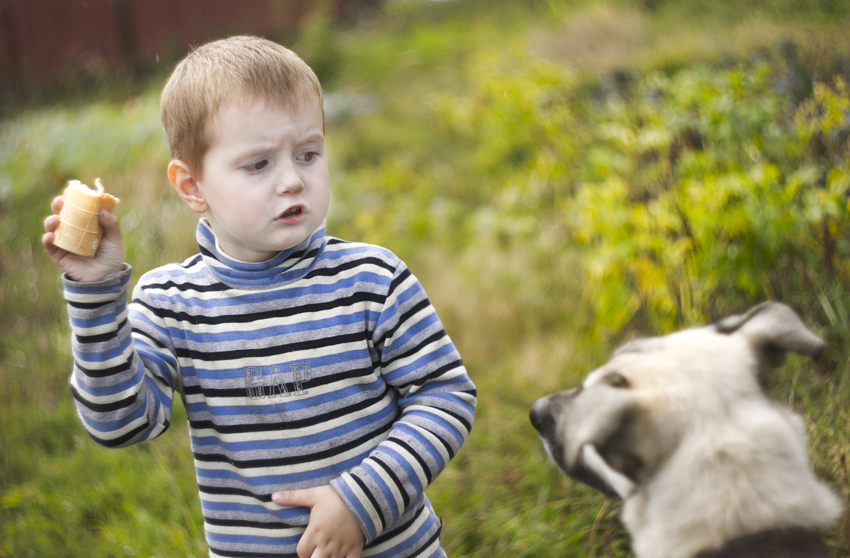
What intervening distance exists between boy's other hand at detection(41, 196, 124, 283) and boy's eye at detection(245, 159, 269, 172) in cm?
33

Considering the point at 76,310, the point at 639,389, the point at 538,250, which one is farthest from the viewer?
the point at 538,250

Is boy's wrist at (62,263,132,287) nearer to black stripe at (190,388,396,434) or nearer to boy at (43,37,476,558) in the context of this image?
boy at (43,37,476,558)

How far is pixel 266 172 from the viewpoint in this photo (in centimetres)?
154

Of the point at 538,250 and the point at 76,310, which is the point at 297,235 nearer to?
the point at 76,310

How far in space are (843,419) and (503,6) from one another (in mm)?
11156

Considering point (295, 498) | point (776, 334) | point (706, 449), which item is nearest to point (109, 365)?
point (295, 498)

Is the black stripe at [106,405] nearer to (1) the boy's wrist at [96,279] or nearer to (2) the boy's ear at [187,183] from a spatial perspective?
(1) the boy's wrist at [96,279]

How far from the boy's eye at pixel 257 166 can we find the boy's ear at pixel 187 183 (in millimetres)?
193

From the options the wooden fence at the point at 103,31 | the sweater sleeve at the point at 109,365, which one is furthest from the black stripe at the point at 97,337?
the wooden fence at the point at 103,31

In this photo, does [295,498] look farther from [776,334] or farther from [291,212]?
[776,334]

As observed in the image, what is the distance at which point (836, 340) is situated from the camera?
9.20 feet

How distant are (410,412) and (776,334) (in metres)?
0.95

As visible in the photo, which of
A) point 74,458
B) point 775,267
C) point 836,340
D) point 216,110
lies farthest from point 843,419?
point 74,458

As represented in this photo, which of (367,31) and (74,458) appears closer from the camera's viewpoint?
(74,458)
